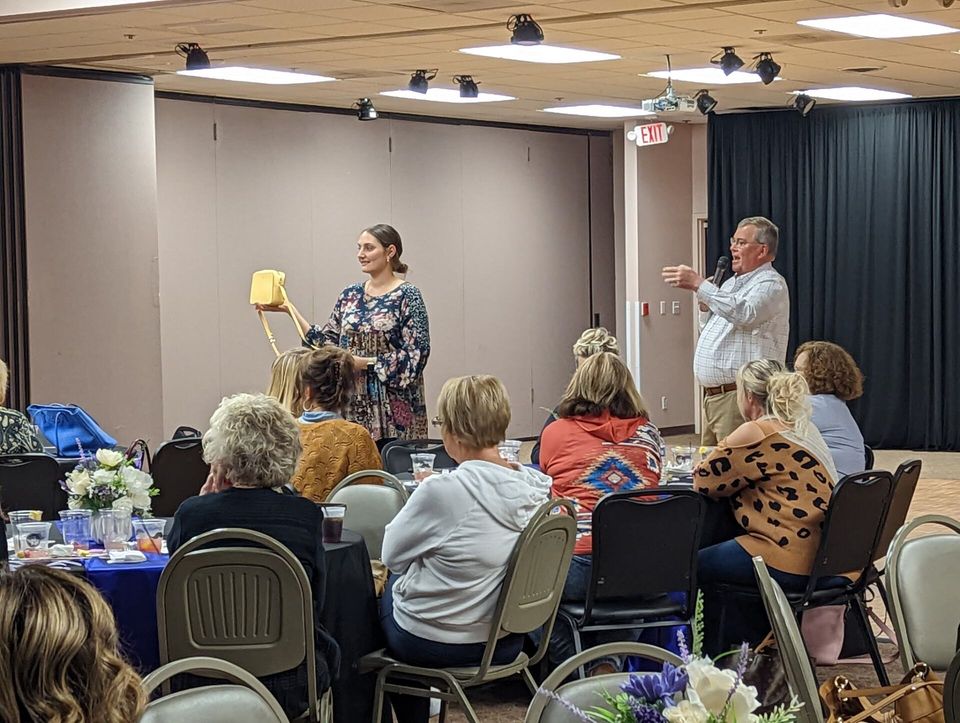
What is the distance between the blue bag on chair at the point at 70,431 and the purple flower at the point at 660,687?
589 centimetres

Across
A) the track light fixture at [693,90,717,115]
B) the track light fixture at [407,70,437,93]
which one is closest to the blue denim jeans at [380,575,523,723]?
the track light fixture at [407,70,437,93]

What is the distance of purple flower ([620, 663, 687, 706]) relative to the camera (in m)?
1.88

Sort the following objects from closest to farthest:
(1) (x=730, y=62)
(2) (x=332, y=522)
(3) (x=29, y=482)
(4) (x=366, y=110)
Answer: (2) (x=332, y=522) < (3) (x=29, y=482) < (1) (x=730, y=62) < (4) (x=366, y=110)

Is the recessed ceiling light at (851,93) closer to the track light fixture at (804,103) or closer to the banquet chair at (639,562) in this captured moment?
the track light fixture at (804,103)

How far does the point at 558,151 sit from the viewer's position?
14.8 meters

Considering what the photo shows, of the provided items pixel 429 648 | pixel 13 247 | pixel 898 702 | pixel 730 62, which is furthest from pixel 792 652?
pixel 13 247

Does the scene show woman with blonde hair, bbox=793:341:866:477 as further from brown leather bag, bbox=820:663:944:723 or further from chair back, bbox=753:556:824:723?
chair back, bbox=753:556:824:723

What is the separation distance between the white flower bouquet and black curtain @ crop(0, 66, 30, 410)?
518cm

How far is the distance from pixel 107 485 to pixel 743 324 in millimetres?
4108

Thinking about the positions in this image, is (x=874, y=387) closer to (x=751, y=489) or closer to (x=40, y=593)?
(x=751, y=489)

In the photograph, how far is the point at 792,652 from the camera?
2836 millimetres

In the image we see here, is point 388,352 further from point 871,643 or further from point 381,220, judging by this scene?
point 381,220

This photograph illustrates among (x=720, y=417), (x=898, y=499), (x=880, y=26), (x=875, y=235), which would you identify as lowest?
(x=898, y=499)

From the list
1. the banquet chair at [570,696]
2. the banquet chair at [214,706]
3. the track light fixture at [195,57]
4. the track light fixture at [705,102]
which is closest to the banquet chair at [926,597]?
the banquet chair at [570,696]
